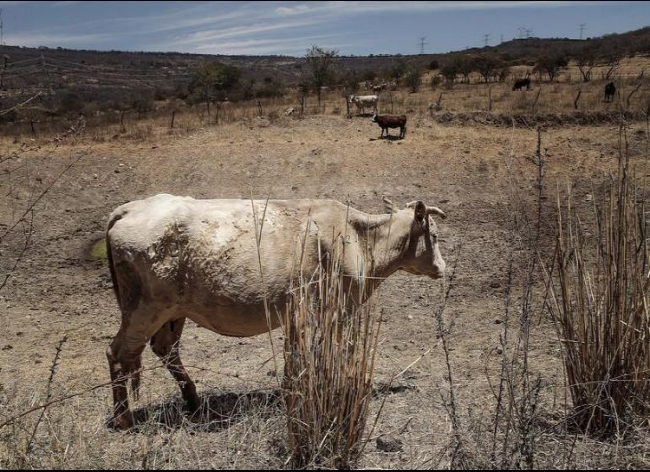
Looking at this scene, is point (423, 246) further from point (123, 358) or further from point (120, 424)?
point (120, 424)

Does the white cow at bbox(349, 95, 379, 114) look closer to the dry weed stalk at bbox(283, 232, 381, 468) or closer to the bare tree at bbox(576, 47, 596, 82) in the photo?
the bare tree at bbox(576, 47, 596, 82)

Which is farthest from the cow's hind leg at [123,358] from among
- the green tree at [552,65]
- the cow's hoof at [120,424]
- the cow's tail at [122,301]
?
the green tree at [552,65]

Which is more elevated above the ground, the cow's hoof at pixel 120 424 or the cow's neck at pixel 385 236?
the cow's neck at pixel 385 236

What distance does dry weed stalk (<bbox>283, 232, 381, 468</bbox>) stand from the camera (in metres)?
3.67

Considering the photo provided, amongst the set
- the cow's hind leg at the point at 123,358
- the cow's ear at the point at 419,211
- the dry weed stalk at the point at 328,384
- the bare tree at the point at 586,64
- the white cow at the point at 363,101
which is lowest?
the cow's hind leg at the point at 123,358

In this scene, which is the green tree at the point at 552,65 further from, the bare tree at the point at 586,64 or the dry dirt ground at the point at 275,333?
the dry dirt ground at the point at 275,333

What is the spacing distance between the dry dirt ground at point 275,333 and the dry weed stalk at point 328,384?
196mm

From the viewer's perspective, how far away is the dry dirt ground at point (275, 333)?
400 cm

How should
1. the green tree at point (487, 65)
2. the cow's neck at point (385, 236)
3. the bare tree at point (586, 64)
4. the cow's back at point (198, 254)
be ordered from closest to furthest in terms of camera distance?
1. the cow's back at point (198, 254)
2. the cow's neck at point (385, 236)
3. the bare tree at point (586, 64)
4. the green tree at point (487, 65)

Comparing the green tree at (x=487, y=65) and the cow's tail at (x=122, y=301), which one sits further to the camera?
the green tree at (x=487, y=65)

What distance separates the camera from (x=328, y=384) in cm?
369

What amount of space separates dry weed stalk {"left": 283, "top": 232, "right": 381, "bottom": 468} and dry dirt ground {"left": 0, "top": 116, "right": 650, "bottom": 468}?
7.7 inches

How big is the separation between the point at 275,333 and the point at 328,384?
372cm

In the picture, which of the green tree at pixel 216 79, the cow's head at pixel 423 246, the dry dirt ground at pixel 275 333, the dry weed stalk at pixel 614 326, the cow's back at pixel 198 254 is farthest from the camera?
the green tree at pixel 216 79
